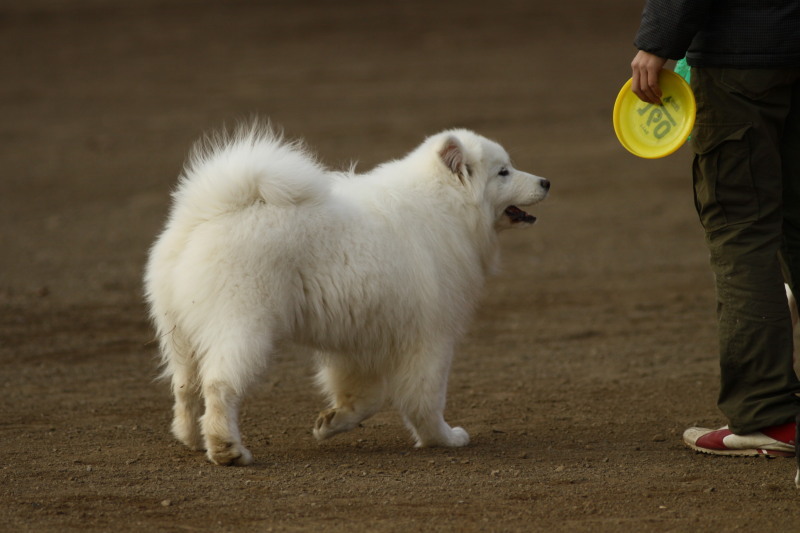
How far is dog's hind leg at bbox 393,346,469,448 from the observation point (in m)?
5.80

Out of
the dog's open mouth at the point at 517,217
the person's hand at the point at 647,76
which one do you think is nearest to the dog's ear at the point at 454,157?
the dog's open mouth at the point at 517,217

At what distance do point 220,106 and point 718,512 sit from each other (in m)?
14.6

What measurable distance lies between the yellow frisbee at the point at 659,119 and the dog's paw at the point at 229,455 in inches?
94.4

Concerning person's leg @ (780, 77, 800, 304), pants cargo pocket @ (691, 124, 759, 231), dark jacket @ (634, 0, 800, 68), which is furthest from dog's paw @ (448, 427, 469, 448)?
dark jacket @ (634, 0, 800, 68)

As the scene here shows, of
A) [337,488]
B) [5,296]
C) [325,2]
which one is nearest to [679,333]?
[337,488]

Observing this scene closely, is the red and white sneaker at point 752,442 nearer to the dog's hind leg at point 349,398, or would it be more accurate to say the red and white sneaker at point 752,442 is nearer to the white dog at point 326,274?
the white dog at point 326,274

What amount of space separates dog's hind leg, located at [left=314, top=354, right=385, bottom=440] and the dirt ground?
0.14m

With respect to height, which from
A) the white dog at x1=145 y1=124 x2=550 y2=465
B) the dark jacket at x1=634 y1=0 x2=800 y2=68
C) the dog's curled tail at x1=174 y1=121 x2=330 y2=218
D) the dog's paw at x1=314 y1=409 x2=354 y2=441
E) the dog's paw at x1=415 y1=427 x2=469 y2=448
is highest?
the dark jacket at x1=634 y1=0 x2=800 y2=68

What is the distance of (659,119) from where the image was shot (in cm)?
527

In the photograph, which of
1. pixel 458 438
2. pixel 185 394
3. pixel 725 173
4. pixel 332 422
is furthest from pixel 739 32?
pixel 185 394

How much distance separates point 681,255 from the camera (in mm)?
11031

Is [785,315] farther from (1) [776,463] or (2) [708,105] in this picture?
(2) [708,105]

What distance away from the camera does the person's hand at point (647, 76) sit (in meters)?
5.05

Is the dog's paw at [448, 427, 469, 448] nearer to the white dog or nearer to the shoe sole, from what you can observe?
the white dog
